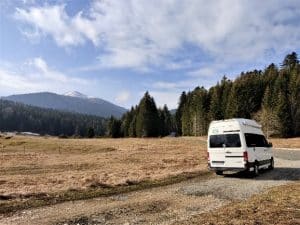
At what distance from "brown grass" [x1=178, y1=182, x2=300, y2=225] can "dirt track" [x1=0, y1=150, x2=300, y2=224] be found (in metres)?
0.68

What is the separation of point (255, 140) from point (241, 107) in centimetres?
8043

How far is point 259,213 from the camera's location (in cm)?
1174

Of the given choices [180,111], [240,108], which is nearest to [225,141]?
[240,108]

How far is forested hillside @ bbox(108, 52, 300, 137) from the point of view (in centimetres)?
9338

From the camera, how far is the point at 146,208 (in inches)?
512

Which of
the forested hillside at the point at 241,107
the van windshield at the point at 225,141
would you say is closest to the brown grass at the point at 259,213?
the van windshield at the point at 225,141

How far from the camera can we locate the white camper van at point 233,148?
2206 cm

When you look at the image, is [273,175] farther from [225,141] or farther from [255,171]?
[225,141]

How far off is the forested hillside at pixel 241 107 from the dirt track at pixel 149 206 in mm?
77873

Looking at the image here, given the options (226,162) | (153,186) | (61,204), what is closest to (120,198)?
(61,204)

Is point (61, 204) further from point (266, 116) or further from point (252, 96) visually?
point (252, 96)

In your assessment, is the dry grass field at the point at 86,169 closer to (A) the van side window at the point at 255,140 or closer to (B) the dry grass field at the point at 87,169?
(B) the dry grass field at the point at 87,169

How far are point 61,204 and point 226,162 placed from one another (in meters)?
11.1

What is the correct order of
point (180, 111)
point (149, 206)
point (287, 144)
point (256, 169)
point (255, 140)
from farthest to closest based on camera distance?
1. point (180, 111)
2. point (287, 144)
3. point (255, 140)
4. point (256, 169)
5. point (149, 206)
